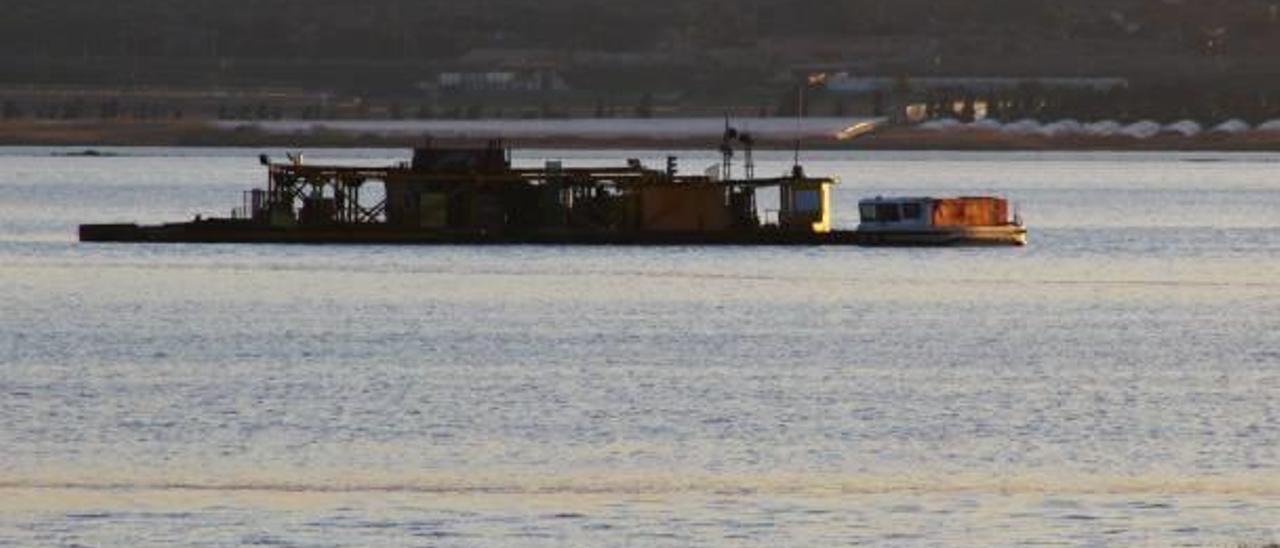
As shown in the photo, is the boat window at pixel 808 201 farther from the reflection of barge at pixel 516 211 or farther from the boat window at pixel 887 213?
the boat window at pixel 887 213

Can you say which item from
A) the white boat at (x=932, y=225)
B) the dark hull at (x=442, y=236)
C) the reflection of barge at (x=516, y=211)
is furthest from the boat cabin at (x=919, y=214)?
the reflection of barge at (x=516, y=211)

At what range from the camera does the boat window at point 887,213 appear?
371ft

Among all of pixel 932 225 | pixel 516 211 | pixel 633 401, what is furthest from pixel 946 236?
pixel 633 401

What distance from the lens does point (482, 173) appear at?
112062 mm

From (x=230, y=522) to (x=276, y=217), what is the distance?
216 feet

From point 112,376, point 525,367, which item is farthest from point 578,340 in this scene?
point 112,376

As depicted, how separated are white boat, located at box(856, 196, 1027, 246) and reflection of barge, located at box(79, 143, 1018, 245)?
3.44 ft

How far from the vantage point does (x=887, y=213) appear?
371 ft

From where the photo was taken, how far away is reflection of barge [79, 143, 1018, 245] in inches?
4343

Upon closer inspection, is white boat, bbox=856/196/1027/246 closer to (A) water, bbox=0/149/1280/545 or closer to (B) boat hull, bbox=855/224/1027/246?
(B) boat hull, bbox=855/224/1027/246

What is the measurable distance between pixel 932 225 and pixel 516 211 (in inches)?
424

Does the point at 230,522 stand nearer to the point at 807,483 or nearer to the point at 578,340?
the point at 807,483

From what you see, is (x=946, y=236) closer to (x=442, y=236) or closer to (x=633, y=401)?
(x=442, y=236)

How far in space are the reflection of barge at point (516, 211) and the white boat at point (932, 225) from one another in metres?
1.05
